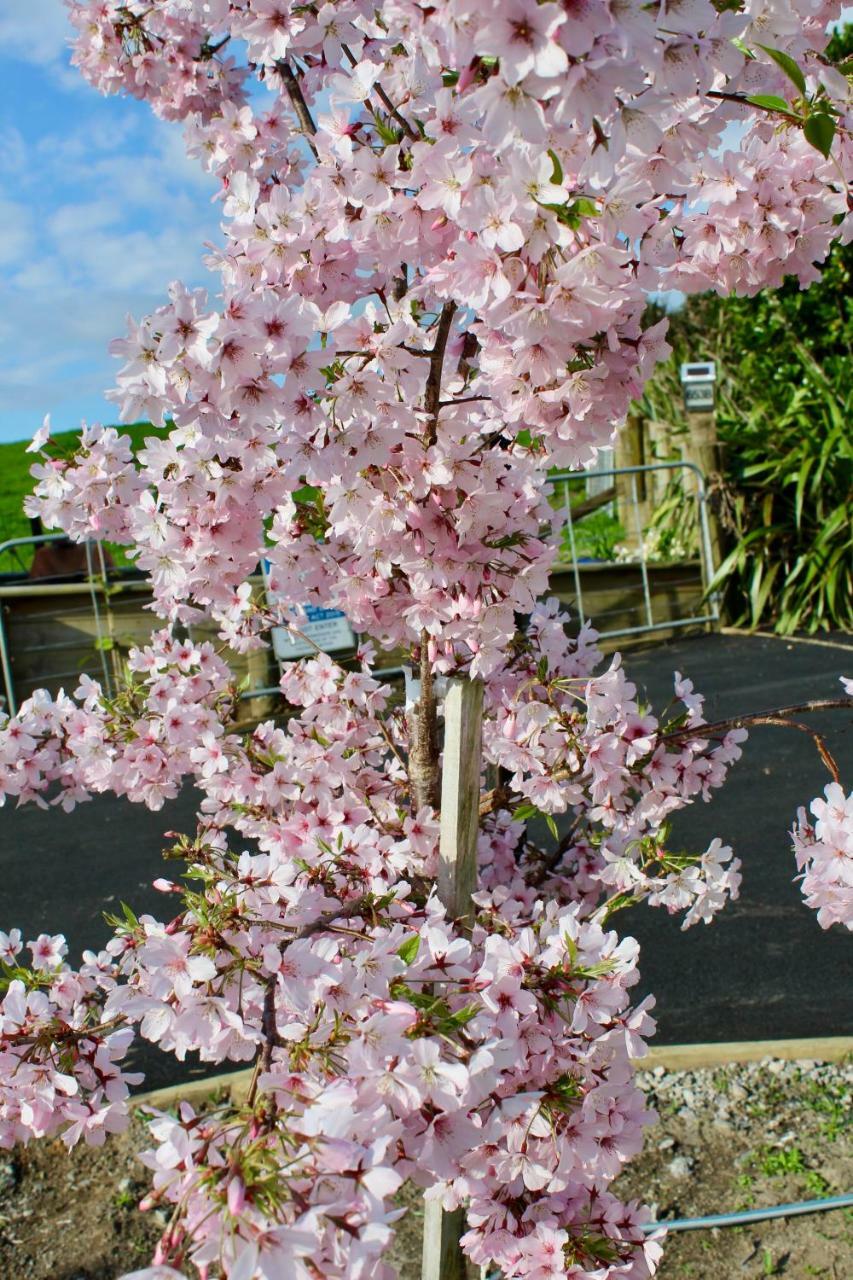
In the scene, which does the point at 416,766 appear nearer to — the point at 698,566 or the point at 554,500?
the point at 698,566

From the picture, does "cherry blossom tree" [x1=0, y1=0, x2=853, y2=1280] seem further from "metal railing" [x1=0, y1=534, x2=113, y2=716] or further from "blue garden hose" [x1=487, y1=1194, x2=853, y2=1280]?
"metal railing" [x1=0, y1=534, x2=113, y2=716]

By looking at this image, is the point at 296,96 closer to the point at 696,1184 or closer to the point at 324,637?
the point at 696,1184

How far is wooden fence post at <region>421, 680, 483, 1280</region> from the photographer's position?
1749 mm

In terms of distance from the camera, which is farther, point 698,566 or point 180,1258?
point 698,566

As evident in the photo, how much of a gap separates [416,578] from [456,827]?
436mm

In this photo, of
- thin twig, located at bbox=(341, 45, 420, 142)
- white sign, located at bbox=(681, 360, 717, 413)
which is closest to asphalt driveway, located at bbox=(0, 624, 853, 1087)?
thin twig, located at bbox=(341, 45, 420, 142)

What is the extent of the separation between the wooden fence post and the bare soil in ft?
2.33

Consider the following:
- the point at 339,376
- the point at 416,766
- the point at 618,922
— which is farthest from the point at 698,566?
the point at 339,376

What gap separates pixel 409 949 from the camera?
123cm

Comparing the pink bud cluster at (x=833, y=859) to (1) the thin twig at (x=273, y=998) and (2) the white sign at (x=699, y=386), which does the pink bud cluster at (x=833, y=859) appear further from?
(2) the white sign at (x=699, y=386)

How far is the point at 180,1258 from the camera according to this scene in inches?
36.4

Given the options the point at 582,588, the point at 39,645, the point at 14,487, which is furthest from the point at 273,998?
the point at 14,487

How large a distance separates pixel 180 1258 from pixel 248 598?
5.14 ft

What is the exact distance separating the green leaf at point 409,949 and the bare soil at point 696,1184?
1550 millimetres
